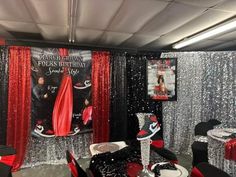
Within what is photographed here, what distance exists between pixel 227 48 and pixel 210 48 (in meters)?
0.36

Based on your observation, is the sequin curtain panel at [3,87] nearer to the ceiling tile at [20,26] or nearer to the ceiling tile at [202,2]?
the ceiling tile at [20,26]

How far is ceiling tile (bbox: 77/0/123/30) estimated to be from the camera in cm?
224

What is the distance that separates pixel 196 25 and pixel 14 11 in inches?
93.1

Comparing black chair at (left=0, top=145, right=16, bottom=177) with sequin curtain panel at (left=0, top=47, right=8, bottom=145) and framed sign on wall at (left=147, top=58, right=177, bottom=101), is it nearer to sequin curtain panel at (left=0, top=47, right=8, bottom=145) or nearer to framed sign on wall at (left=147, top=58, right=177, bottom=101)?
sequin curtain panel at (left=0, top=47, right=8, bottom=145)

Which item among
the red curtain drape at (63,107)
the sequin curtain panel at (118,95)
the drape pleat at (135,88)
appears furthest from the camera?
the drape pleat at (135,88)

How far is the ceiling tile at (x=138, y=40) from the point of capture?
148 inches

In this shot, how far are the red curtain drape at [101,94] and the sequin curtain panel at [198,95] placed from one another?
122 centimetres

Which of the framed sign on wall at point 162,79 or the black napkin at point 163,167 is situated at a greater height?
the framed sign on wall at point 162,79

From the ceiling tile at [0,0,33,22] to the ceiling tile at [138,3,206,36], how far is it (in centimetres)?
154

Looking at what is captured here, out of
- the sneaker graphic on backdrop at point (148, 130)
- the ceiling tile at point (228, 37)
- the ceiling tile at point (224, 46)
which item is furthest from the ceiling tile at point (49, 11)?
the ceiling tile at point (224, 46)

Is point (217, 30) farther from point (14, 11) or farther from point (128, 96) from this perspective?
point (14, 11)

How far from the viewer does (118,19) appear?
9.05ft

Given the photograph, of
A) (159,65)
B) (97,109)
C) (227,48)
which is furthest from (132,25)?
(227,48)

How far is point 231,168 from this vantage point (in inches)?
122
